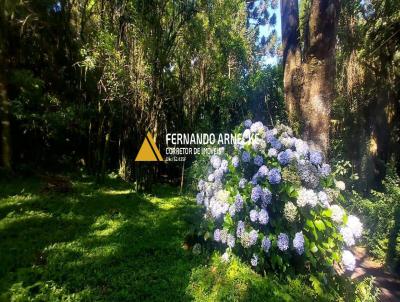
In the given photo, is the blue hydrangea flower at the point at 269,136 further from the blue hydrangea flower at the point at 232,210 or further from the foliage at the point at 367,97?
the foliage at the point at 367,97

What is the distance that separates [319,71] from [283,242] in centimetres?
192

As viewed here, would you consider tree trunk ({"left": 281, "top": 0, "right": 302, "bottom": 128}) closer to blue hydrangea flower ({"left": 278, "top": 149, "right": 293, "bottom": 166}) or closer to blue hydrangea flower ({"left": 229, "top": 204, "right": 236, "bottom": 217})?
blue hydrangea flower ({"left": 278, "top": 149, "right": 293, "bottom": 166})

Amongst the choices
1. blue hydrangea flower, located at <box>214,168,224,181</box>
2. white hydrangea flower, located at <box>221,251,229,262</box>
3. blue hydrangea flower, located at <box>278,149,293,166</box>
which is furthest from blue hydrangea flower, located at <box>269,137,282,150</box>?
white hydrangea flower, located at <box>221,251,229,262</box>

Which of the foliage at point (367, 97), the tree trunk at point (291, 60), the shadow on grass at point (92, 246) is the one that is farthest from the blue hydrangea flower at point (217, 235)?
the foliage at point (367, 97)

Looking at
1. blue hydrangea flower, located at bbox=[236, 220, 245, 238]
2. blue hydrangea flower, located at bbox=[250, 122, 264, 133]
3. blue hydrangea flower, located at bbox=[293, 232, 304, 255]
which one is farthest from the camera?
blue hydrangea flower, located at bbox=[250, 122, 264, 133]

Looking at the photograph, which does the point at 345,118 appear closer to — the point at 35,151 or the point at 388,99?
the point at 388,99

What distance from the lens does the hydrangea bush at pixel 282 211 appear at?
257 centimetres

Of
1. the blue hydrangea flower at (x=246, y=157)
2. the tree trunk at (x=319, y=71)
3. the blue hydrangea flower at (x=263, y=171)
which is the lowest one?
the blue hydrangea flower at (x=263, y=171)

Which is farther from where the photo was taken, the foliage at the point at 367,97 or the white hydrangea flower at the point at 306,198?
the foliage at the point at 367,97

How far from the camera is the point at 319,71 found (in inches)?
127

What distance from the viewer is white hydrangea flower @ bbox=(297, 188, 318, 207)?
250 cm

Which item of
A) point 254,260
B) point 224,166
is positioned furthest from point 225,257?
point 224,166

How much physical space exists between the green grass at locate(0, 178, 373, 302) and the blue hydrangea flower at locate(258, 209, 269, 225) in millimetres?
571

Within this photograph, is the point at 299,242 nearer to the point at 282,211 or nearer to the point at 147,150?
the point at 282,211
